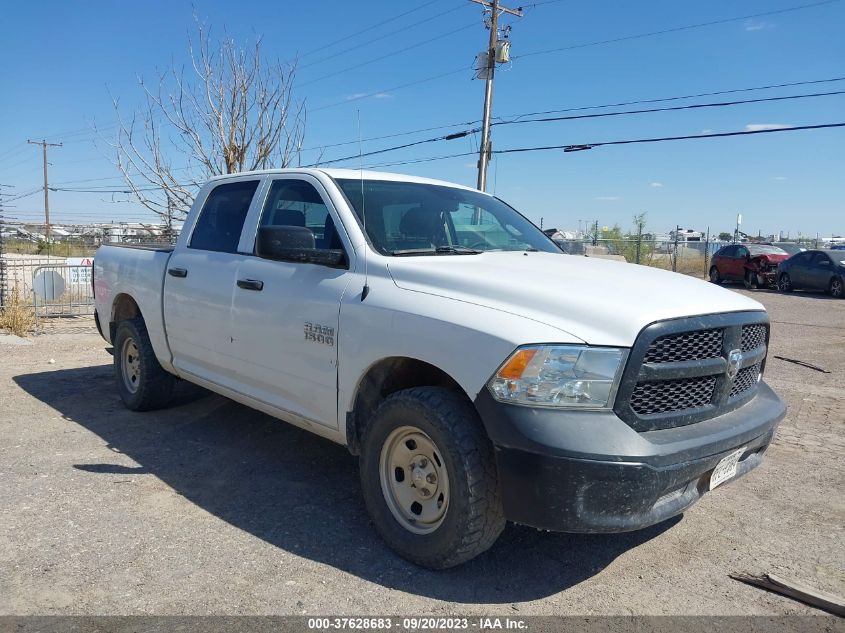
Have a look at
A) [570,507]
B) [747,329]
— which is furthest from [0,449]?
[747,329]

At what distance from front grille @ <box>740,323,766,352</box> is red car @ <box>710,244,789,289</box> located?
22.3 meters

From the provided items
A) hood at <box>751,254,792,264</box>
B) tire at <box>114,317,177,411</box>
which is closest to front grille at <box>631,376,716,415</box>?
tire at <box>114,317,177,411</box>

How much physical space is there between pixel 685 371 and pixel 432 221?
188cm

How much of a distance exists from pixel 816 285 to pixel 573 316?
2229 cm

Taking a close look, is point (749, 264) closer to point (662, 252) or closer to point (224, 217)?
point (662, 252)

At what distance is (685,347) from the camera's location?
3.15m

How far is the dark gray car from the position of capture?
21.4 meters

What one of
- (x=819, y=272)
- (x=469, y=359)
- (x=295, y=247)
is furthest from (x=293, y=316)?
(x=819, y=272)

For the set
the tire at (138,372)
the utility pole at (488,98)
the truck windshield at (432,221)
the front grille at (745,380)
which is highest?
the utility pole at (488,98)

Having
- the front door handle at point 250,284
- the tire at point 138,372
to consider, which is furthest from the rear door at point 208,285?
the tire at point 138,372

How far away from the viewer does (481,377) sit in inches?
119

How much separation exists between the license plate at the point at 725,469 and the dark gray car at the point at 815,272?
69.1 feet

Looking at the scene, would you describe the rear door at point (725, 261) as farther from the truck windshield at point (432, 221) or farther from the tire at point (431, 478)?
the tire at point (431, 478)

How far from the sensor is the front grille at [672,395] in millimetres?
3014
